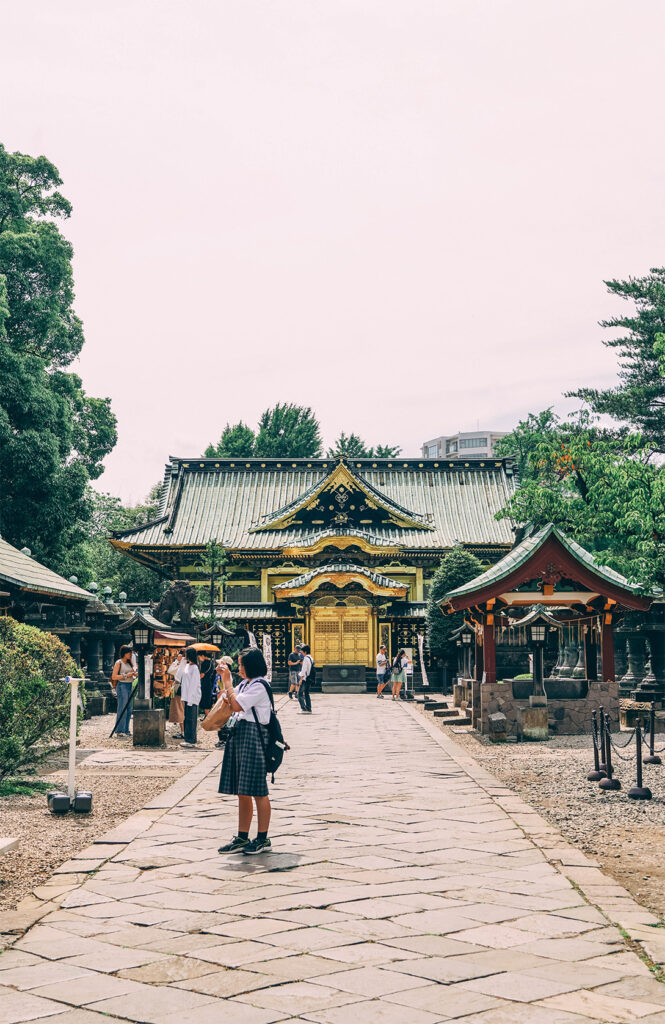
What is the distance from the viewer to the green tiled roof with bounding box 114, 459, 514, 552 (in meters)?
42.2

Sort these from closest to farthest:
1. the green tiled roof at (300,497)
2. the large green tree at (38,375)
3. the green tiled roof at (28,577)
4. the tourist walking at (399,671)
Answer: the green tiled roof at (28,577), the large green tree at (38,375), the tourist walking at (399,671), the green tiled roof at (300,497)

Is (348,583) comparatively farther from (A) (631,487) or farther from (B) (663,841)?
(B) (663,841)

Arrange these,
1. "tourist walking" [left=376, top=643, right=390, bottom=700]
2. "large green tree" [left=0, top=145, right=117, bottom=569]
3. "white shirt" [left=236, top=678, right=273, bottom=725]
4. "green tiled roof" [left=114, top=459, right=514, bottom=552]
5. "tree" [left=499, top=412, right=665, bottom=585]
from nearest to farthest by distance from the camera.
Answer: "white shirt" [left=236, top=678, right=273, bottom=725] → "tree" [left=499, top=412, right=665, bottom=585] → "large green tree" [left=0, top=145, right=117, bottom=569] → "tourist walking" [left=376, top=643, right=390, bottom=700] → "green tiled roof" [left=114, top=459, right=514, bottom=552]

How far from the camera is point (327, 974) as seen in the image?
4867 mm

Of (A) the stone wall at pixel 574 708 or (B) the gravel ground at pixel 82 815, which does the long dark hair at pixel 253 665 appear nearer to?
(B) the gravel ground at pixel 82 815

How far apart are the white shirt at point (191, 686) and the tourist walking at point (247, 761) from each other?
9.37 meters

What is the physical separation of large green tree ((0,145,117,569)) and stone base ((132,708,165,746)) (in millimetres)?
14938

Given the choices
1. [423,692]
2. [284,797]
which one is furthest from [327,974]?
[423,692]

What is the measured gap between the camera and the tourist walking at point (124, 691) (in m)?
18.5

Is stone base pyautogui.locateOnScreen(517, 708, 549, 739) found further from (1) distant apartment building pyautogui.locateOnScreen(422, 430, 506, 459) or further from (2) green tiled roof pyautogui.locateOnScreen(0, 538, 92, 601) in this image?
(1) distant apartment building pyautogui.locateOnScreen(422, 430, 506, 459)

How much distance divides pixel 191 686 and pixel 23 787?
581 centimetres

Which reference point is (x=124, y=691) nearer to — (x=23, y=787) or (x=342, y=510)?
(x=23, y=787)

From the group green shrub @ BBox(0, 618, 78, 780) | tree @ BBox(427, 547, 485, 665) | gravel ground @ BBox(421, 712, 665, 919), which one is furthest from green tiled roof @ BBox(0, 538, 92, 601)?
tree @ BBox(427, 547, 485, 665)

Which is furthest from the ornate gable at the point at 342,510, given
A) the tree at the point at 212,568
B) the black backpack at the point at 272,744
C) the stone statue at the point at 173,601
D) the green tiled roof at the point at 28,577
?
the black backpack at the point at 272,744
